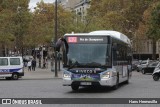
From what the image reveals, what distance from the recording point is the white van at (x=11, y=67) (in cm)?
3900

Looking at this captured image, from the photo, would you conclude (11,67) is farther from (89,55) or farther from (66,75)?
(89,55)

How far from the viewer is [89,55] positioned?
22.8 meters

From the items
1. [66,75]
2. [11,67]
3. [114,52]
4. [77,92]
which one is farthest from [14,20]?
[66,75]

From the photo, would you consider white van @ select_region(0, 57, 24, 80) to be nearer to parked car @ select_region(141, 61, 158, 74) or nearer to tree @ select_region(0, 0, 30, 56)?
parked car @ select_region(141, 61, 158, 74)

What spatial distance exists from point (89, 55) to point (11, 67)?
57.0ft

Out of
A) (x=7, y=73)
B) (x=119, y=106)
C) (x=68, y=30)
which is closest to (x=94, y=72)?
(x=119, y=106)

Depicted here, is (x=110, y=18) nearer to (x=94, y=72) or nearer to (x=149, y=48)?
(x=149, y=48)

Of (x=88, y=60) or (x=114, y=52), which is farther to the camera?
(x=114, y=52)

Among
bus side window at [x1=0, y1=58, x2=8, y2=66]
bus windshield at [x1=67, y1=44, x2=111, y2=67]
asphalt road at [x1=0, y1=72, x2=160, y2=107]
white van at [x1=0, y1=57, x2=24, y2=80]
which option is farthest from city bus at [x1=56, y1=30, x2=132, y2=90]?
bus side window at [x1=0, y1=58, x2=8, y2=66]

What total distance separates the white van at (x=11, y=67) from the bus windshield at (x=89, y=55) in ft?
55.3

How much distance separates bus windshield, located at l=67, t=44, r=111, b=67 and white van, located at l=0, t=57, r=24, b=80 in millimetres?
16850

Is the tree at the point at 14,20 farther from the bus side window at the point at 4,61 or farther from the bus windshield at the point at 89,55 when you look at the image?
the bus windshield at the point at 89,55

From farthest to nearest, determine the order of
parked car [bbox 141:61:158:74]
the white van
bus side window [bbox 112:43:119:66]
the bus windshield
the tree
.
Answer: the tree < parked car [bbox 141:61:158:74] < the white van < bus side window [bbox 112:43:119:66] < the bus windshield

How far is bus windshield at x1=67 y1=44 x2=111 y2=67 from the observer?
2266 cm
